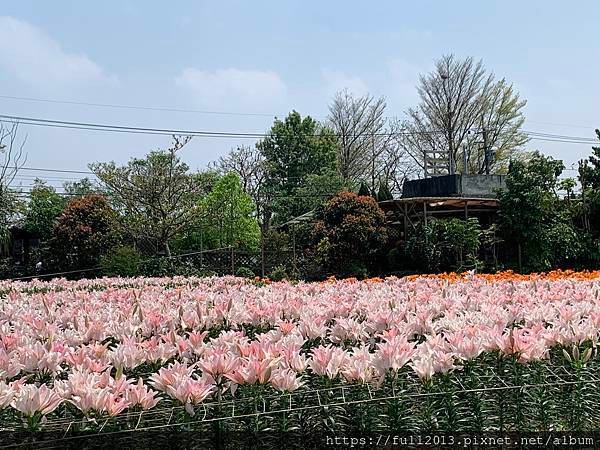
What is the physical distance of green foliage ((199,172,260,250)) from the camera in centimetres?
2066

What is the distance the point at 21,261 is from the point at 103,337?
22.0 meters

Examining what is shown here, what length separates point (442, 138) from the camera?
31703 millimetres

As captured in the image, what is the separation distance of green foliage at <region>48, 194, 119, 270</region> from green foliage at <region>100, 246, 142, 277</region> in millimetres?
1525

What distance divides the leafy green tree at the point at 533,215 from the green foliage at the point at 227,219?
7.79 meters

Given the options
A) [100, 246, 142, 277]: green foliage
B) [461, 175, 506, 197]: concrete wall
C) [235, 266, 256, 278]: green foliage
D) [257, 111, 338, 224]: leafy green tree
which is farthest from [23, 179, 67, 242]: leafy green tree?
[461, 175, 506, 197]: concrete wall

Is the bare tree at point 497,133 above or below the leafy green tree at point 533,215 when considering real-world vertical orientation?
above

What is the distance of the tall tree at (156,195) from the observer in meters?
18.5

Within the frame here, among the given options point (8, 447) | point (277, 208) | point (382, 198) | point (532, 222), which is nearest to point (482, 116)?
Result: point (277, 208)

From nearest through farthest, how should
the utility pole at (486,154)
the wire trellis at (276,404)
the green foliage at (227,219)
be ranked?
the wire trellis at (276,404) → the green foliage at (227,219) → the utility pole at (486,154)

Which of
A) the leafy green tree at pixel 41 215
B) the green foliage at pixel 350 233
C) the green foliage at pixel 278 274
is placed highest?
the leafy green tree at pixel 41 215

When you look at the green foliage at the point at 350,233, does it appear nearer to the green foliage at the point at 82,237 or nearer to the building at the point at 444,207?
the building at the point at 444,207

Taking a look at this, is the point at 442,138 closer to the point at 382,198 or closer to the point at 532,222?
the point at 382,198

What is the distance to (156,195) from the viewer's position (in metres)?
18.5

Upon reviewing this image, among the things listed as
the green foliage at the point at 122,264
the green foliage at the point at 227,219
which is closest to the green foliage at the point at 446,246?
the green foliage at the point at 227,219
